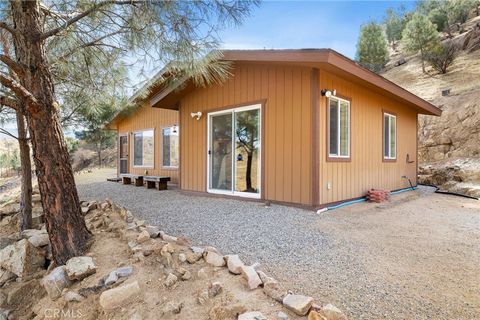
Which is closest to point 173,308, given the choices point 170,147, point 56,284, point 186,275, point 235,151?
point 186,275

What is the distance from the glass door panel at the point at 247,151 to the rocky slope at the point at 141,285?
249 centimetres

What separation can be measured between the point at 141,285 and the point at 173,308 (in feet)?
1.53

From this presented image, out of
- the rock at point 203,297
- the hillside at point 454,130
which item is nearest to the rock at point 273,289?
the rock at point 203,297

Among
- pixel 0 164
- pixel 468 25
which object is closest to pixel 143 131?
pixel 0 164

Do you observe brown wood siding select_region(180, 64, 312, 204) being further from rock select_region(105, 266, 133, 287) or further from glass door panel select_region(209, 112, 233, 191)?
rock select_region(105, 266, 133, 287)

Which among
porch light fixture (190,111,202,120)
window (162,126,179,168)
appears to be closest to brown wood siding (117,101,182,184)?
window (162,126,179,168)

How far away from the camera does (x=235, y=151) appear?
18.2 feet

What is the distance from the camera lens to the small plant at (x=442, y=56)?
15124mm

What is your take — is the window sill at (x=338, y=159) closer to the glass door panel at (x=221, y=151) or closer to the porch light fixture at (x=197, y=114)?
the glass door panel at (x=221, y=151)

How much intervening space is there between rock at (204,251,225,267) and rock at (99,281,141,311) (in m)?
0.57

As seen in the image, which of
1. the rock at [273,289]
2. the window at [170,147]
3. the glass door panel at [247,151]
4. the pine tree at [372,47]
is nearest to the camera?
the rock at [273,289]

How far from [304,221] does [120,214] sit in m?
2.62

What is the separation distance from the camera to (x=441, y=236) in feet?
10.6

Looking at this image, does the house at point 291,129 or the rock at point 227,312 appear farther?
the house at point 291,129
